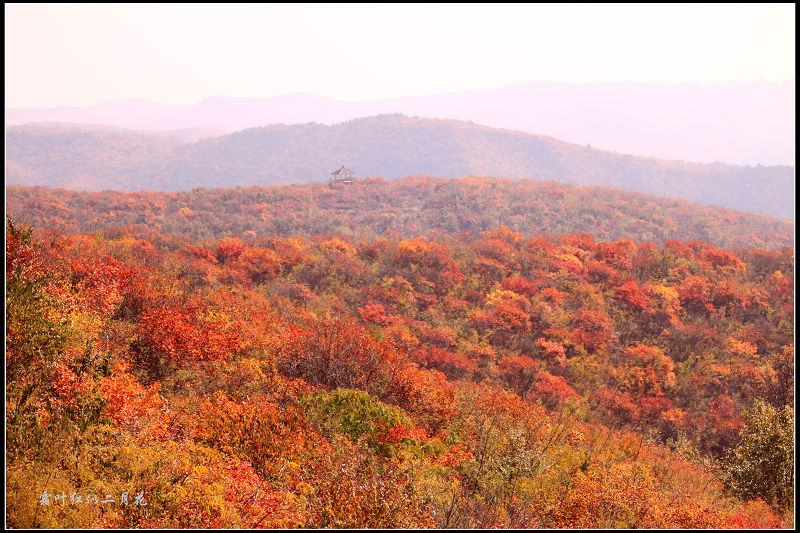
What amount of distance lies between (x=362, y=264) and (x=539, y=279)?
12.2m

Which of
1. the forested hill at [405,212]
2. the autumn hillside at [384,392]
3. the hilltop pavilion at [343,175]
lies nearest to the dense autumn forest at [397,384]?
the autumn hillside at [384,392]

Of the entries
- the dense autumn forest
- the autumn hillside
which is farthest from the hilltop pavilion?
the autumn hillside

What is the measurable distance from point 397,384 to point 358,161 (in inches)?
5457

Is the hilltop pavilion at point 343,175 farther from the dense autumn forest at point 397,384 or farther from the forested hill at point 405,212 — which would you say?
the dense autumn forest at point 397,384

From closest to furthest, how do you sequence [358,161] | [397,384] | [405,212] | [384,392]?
[384,392] → [397,384] → [405,212] → [358,161]

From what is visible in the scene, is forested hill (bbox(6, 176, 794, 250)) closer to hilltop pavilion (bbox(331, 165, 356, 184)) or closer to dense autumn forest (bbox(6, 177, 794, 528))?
hilltop pavilion (bbox(331, 165, 356, 184))

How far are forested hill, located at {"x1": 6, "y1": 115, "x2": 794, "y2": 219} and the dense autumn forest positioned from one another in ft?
347

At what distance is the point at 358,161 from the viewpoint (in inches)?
5738

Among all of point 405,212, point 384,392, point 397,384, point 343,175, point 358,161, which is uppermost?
point 358,161

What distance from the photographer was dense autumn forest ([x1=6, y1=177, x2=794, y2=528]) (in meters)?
6.57

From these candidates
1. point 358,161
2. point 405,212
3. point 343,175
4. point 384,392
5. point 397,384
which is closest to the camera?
point 384,392

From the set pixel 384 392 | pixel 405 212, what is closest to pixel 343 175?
pixel 405 212

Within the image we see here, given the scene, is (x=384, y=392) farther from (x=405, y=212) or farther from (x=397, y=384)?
(x=405, y=212)

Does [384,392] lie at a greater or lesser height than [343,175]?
lesser
